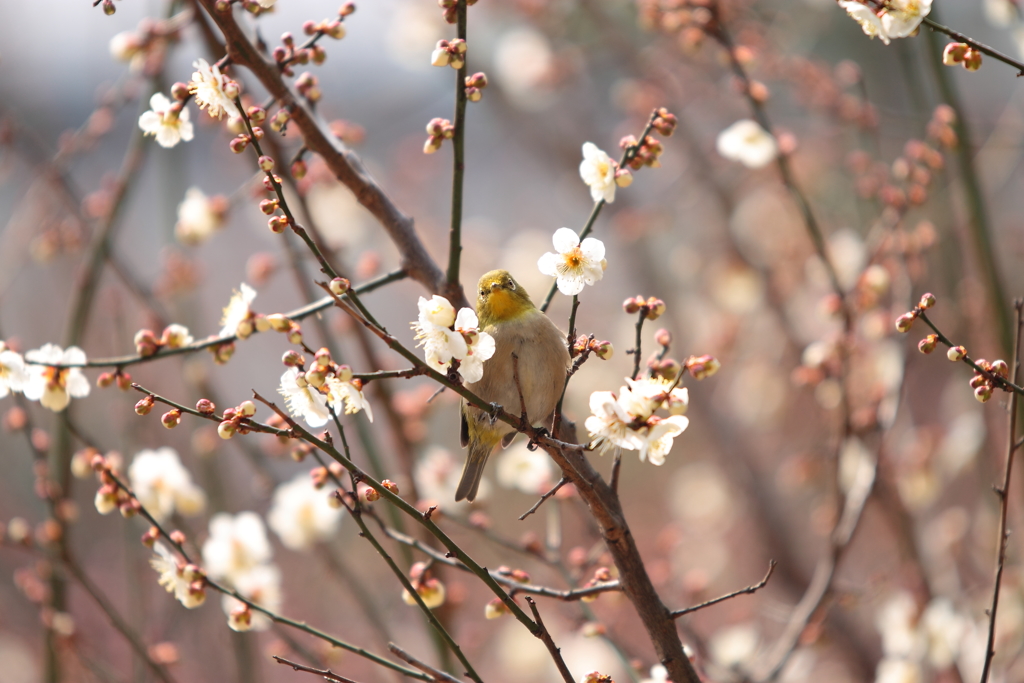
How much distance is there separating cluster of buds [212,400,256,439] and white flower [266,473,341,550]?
1.71 metres

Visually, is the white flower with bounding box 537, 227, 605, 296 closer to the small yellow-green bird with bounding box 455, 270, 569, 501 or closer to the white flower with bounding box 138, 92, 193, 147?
the small yellow-green bird with bounding box 455, 270, 569, 501

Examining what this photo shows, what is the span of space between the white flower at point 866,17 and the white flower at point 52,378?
5.74ft

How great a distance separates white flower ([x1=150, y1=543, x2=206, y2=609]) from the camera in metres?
1.81

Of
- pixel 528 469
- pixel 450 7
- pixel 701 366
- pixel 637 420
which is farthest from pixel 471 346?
pixel 528 469

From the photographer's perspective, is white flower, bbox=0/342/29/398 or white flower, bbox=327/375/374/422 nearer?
white flower, bbox=327/375/374/422

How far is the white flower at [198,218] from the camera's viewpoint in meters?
2.75

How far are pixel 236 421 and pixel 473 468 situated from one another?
105cm

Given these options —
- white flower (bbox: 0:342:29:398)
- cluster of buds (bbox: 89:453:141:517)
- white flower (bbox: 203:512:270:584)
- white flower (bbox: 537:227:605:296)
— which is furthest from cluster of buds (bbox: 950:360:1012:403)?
white flower (bbox: 203:512:270:584)

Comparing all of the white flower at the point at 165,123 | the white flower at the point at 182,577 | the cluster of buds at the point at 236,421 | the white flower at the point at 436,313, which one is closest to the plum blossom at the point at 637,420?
the white flower at the point at 436,313

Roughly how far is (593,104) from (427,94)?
1824 millimetres

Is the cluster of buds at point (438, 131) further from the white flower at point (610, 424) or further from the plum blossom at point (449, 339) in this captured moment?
the white flower at point (610, 424)

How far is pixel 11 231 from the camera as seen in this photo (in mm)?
3574

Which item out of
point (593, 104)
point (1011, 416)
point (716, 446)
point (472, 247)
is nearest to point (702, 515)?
point (716, 446)

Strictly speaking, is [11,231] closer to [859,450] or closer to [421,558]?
[421,558]
